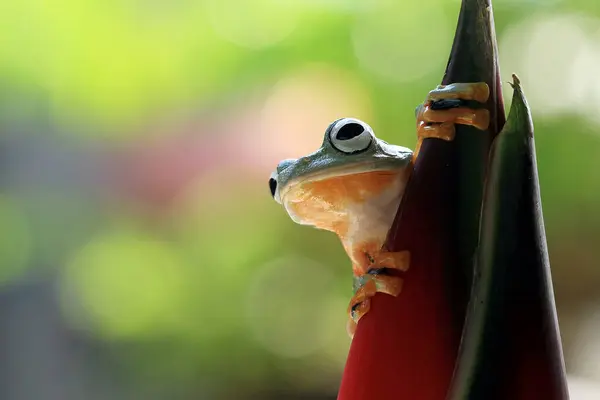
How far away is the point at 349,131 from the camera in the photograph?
0.37m

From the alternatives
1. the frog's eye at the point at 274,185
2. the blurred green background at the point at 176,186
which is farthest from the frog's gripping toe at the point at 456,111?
the blurred green background at the point at 176,186

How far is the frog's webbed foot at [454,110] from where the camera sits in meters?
0.34

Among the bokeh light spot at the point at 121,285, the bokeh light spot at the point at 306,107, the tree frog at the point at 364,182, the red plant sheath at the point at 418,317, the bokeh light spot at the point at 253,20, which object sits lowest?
the red plant sheath at the point at 418,317

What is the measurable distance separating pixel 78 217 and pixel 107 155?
14 cm

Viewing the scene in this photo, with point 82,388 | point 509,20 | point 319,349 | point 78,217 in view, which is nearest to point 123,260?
point 78,217

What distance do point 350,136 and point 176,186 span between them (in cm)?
82

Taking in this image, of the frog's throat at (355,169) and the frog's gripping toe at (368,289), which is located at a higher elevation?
the frog's throat at (355,169)

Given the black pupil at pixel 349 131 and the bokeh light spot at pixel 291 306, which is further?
the bokeh light spot at pixel 291 306

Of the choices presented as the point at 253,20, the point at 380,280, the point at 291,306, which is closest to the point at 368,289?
the point at 380,280

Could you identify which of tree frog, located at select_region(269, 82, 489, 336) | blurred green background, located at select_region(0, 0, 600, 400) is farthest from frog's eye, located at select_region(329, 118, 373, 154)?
blurred green background, located at select_region(0, 0, 600, 400)

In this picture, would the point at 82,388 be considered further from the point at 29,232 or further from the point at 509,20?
the point at 509,20

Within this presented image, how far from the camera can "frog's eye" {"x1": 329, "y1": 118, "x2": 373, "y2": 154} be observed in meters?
0.37

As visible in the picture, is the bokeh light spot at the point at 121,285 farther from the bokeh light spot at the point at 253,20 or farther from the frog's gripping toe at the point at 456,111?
the frog's gripping toe at the point at 456,111

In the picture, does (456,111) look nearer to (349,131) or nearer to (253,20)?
(349,131)
